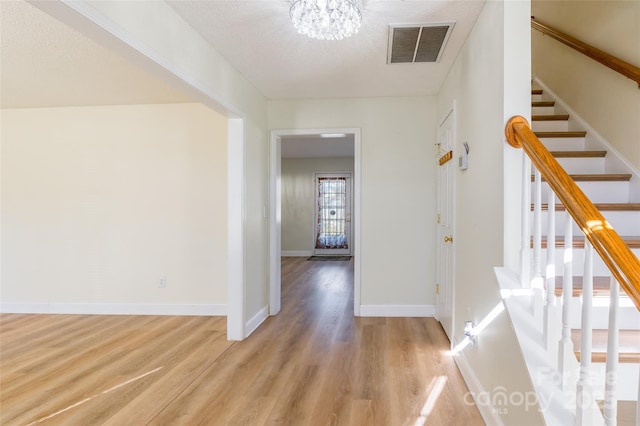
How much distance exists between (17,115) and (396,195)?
15.2ft

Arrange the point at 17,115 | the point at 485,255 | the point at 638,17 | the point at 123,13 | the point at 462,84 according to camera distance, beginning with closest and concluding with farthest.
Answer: the point at 123,13 → the point at 485,255 → the point at 638,17 → the point at 462,84 → the point at 17,115

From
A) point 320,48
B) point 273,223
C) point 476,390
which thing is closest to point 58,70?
point 320,48

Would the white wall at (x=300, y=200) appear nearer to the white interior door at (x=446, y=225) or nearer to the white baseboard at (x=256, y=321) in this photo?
the white baseboard at (x=256, y=321)

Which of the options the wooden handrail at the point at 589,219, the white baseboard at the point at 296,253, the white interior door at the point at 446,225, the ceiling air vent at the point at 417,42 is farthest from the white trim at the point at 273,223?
the white baseboard at the point at 296,253

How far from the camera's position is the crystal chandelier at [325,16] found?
190 cm

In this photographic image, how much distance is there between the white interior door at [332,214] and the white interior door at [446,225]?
5.30 metres

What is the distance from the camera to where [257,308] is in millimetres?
3627

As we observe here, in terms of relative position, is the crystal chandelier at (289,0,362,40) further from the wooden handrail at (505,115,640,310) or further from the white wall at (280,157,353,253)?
the white wall at (280,157,353,253)

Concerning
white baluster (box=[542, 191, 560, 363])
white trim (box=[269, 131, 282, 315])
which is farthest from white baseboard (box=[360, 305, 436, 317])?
white baluster (box=[542, 191, 560, 363])

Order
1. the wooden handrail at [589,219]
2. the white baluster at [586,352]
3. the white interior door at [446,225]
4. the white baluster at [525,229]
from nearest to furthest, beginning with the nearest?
the wooden handrail at [589,219] < the white baluster at [586,352] < the white baluster at [525,229] < the white interior door at [446,225]

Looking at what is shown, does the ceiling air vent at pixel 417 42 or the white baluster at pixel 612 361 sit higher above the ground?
the ceiling air vent at pixel 417 42

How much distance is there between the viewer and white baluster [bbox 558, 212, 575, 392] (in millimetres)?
1244

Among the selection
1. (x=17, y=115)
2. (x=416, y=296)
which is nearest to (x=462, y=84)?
(x=416, y=296)

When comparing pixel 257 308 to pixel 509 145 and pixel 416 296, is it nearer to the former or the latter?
pixel 416 296
